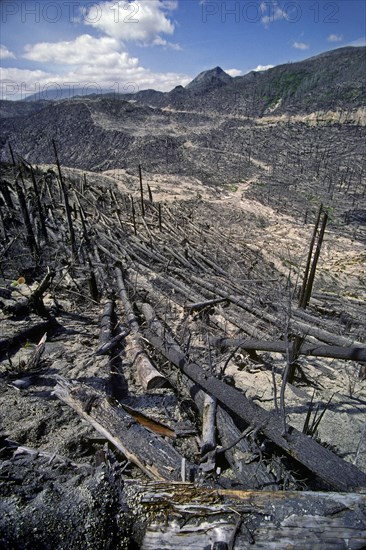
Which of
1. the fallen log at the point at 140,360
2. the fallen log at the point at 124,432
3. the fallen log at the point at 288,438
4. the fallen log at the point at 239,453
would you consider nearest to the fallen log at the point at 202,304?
the fallen log at the point at 140,360

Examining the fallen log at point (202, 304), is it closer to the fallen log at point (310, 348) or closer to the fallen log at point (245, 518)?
the fallen log at point (310, 348)

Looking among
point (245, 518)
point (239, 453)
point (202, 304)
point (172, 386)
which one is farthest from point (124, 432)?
point (202, 304)

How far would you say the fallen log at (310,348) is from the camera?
4605mm

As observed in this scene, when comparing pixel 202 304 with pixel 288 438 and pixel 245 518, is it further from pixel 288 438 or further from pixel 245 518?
pixel 245 518

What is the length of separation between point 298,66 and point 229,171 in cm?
5820

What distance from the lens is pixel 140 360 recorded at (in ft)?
15.5

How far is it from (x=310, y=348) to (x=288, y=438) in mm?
2116

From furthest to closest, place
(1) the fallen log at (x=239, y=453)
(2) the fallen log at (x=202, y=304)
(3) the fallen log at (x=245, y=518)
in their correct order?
(2) the fallen log at (x=202, y=304), (1) the fallen log at (x=239, y=453), (3) the fallen log at (x=245, y=518)

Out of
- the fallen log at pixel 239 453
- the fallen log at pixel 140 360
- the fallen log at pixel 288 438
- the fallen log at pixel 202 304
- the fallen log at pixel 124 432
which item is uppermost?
the fallen log at pixel 124 432

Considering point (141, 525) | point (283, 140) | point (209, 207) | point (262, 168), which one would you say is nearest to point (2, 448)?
point (141, 525)

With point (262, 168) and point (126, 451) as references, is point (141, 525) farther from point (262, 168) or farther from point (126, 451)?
point (262, 168)

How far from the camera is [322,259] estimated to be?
15891mm

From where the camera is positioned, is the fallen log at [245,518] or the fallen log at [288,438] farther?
the fallen log at [288,438]

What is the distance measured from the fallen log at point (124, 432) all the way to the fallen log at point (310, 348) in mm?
2089
